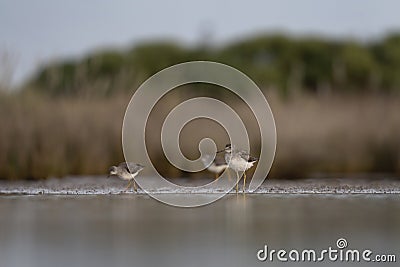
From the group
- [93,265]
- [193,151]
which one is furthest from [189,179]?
[93,265]

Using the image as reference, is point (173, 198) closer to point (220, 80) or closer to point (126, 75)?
point (126, 75)

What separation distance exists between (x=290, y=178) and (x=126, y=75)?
3.71 m

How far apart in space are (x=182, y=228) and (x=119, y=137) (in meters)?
4.47

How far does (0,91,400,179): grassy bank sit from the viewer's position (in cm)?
1021

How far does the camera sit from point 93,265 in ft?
17.5

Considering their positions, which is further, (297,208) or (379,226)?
(297,208)

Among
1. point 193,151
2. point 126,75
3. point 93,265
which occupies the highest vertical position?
point 126,75

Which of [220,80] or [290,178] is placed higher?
[220,80]

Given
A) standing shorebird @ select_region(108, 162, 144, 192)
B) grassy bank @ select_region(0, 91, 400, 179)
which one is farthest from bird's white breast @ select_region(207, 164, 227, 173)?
grassy bank @ select_region(0, 91, 400, 179)

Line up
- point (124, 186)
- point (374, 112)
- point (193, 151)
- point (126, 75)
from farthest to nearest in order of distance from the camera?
point (126, 75) → point (374, 112) → point (193, 151) → point (124, 186)

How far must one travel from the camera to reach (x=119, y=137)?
10836mm

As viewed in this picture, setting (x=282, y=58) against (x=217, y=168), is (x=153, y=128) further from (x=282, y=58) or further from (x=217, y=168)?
(x=282, y=58)

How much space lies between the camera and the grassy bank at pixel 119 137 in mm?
10211

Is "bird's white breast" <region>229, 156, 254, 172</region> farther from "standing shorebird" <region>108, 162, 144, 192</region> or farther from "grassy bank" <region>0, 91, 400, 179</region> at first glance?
"grassy bank" <region>0, 91, 400, 179</region>
